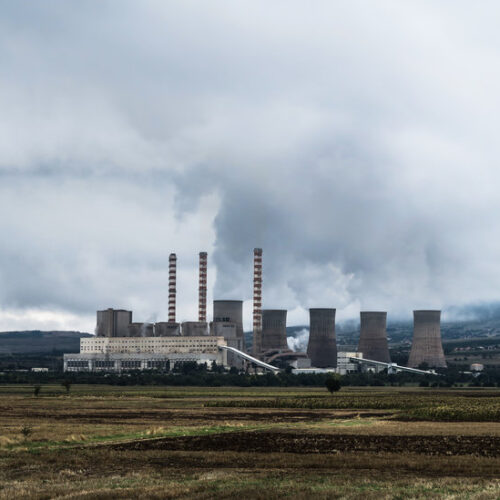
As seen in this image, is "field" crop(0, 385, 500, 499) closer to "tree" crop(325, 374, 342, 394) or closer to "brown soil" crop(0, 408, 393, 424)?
"brown soil" crop(0, 408, 393, 424)

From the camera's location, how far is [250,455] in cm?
3972

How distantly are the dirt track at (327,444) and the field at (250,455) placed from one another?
48 millimetres

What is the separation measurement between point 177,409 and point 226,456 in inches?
1562

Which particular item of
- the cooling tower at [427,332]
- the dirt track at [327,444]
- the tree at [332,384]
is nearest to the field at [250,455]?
the dirt track at [327,444]

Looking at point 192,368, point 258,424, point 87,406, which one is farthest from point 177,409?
point 192,368

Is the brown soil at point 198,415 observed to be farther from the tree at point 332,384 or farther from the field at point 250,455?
the tree at point 332,384

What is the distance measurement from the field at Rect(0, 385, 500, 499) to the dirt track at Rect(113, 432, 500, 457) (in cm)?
5

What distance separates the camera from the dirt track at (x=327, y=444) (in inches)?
1639

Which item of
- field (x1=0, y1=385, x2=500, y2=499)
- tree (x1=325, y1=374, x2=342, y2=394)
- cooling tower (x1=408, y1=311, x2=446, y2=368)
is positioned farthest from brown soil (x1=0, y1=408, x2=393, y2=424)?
cooling tower (x1=408, y1=311, x2=446, y2=368)

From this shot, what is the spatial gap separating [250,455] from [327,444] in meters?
5.84

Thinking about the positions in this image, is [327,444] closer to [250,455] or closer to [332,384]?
[250,455]

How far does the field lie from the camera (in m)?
29.6

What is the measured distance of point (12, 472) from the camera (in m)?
34.5

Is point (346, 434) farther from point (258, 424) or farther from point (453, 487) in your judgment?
point (453, 487)
